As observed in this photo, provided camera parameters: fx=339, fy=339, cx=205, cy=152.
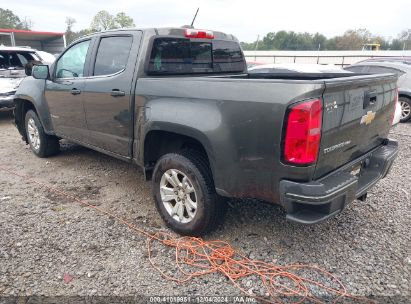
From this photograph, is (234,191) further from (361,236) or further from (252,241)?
(361,236)

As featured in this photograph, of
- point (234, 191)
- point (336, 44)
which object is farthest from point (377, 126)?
point (336, 44)

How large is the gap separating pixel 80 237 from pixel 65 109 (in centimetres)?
199

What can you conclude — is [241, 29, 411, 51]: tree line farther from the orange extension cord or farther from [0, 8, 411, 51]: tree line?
the orange extension cord

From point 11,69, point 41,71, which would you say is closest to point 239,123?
point 41,71

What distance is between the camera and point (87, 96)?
396cm

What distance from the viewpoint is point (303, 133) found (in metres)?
2.22

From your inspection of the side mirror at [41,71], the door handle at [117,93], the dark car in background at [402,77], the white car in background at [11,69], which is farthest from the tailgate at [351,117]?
the white car in background at [11,69]

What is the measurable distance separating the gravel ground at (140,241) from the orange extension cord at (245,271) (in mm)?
78

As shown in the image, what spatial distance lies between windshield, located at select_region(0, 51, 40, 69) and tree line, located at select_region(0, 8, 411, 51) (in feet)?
173

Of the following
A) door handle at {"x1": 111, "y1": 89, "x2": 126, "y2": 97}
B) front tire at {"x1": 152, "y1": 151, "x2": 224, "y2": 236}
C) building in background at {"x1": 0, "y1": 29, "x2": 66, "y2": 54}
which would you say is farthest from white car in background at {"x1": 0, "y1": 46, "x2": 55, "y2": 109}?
building in background at {"x1": 0, "y1": 29, "x2": 66, "y2": 54}

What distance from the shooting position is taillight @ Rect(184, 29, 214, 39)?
12.0 ft

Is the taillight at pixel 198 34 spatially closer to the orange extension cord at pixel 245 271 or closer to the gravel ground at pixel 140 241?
the gravel ground at pixel 140 241

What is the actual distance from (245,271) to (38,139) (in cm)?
429

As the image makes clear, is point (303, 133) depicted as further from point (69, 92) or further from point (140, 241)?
point (69, 92)
